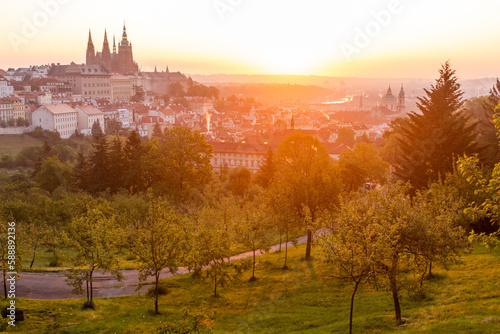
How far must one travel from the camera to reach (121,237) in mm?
15297

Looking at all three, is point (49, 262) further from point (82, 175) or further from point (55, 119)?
point (55, 119)

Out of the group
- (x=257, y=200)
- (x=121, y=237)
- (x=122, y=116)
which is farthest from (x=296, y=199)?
(x=122, y=116)

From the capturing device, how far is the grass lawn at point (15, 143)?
73481 mm

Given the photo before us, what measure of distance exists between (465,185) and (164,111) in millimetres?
104810

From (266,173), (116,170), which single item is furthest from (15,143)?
(266,173)

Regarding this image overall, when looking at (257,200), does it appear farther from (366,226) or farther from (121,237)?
(366,226)

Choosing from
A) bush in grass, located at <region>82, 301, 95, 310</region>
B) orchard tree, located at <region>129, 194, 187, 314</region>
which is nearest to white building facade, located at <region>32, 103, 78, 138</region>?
bush in grass, located at <region>82, 301, 95, 310</region>

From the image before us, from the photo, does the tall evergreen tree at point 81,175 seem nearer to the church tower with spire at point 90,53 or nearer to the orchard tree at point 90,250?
the orchard tree at point 90,250

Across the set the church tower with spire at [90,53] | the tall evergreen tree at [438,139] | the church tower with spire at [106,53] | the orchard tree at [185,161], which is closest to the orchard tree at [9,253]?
the orchard tree at [185,161]

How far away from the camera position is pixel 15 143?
7762 cm

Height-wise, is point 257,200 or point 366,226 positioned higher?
point 366,226

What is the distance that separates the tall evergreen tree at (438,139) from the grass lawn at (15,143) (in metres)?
63.3

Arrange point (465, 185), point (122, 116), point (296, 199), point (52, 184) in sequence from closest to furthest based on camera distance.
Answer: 1. point (465, 185)
2. point (296, 199)
3. point (52, 184)
4. point (122, 116)

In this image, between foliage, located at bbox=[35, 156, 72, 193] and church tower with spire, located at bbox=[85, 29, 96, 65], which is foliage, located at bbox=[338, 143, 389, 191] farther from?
church tower with spire, located at bbox=[85, 29, 96, 65]
